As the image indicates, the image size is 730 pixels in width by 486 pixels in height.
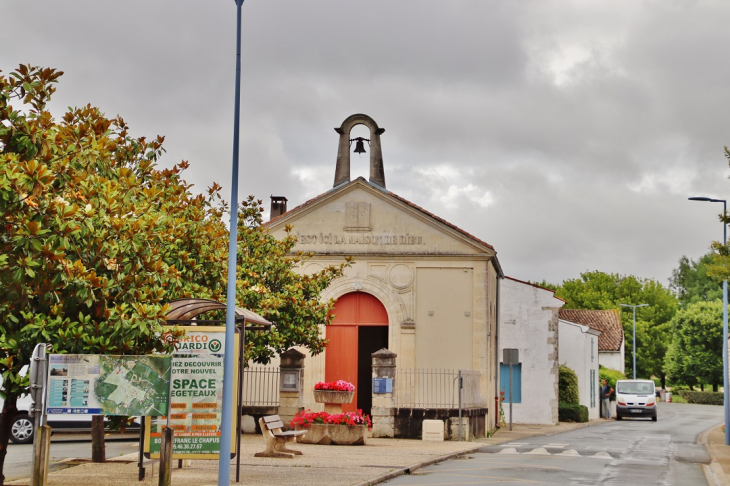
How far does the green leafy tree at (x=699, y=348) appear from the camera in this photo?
7700 cm

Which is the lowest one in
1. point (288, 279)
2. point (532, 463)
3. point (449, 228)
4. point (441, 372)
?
point (532, 463)

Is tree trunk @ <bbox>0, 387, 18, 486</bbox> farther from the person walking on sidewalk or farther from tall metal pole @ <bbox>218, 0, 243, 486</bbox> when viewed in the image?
the person walking on sidewalk

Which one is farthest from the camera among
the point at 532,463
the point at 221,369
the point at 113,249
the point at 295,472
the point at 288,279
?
the point at 288,279

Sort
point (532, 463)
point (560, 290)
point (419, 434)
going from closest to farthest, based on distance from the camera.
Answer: point (532, 463), point (419, 434), point (560, 290)

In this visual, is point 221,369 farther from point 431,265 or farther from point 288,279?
point 431,265

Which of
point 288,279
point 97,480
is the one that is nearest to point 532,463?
point 288,279

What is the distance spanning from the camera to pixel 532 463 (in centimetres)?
1819

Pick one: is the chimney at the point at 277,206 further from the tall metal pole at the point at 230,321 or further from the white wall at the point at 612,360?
the white wall at the point at 612,360

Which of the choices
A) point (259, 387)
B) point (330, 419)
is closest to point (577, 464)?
point (330, 419)

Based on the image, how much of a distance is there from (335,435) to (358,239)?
808 cm

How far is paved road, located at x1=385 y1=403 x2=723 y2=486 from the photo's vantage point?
1509cm

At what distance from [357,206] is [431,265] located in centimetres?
299

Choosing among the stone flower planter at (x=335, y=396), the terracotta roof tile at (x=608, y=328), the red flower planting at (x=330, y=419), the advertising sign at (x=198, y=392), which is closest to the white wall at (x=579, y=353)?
the terracotta roof tile at (x=608, y=328)

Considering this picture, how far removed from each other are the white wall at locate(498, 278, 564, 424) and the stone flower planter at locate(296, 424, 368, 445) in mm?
15229
